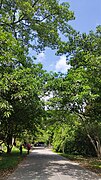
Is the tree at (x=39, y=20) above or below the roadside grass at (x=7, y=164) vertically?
above

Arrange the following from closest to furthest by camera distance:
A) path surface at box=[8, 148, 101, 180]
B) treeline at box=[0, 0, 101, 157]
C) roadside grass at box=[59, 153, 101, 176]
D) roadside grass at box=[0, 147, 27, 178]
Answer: treeline at box=[0, 0, 101, 157]
path surface at box=[8, 148, 101, 180]
roadside grass at box=[0, 147, 27, 178]
roadside grass at box=[59, 153, 101, 176]

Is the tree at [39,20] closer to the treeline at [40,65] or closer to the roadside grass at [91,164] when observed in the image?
the treeline at [40,65]

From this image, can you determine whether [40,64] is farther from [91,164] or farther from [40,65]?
[91,164]

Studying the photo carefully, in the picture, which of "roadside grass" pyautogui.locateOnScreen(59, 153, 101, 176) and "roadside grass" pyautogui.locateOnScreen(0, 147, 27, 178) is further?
"roadside grass" pyautogui.locateOnScreen(59, 153, 101, 176)

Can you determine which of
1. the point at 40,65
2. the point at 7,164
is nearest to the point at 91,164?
the point at 7,164

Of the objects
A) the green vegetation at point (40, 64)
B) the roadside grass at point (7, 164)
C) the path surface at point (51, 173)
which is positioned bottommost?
the path surface at point (51, 173)

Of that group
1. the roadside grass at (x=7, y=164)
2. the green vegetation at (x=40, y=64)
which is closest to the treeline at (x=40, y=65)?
the green vegetation at (x=40, y=64)

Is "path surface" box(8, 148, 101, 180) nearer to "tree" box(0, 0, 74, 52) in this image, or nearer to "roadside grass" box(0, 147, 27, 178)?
"roadside grass" box(0, 147, 27, 178)

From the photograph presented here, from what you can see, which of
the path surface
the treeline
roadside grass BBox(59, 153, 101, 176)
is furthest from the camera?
roadside grass BBox(59, 153, 101, 176)

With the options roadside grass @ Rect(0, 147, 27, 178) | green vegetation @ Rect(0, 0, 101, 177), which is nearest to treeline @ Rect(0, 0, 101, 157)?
green vegetation @ Rect(0, 0, 101, 177)

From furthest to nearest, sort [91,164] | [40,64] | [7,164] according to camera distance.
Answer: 1. [91,164]
2. [7,164]
3. [40,64]

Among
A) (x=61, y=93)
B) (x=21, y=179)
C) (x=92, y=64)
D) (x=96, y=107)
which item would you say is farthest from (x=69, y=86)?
(x=21, y=179)

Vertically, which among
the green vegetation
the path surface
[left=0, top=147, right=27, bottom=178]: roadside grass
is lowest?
the path surface

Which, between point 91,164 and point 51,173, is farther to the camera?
point 91,164
